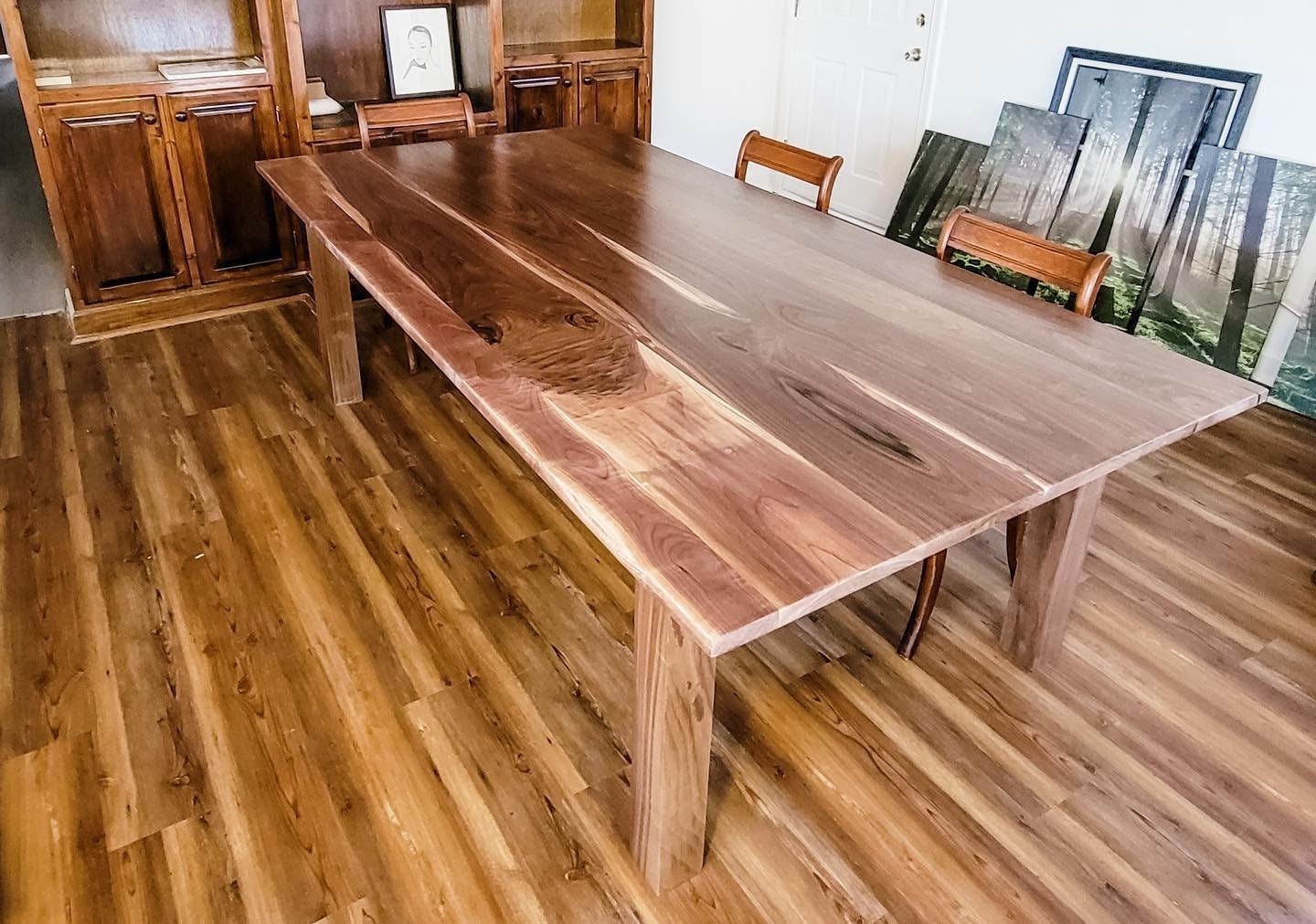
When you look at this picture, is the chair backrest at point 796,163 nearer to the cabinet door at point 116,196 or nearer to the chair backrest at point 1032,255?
the chair backrest at point 1032,255

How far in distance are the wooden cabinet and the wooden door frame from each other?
82cm

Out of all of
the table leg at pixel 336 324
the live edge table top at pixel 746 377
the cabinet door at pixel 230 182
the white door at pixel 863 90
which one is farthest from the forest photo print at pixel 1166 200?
the cabinet door at pixel 230 182

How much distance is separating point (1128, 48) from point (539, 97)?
90.2 inches

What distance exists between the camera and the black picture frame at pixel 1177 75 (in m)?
3.19

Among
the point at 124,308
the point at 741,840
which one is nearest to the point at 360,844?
the point at 741,840

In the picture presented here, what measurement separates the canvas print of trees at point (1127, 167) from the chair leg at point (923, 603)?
6.45ft

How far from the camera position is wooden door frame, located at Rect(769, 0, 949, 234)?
164 inches

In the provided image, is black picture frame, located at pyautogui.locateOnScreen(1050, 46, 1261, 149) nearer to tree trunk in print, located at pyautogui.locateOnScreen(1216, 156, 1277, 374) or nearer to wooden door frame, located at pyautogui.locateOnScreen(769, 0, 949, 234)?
tree trunk in print, located at pyautogui.locateOnScreen(1216, 156, 1277, 374)

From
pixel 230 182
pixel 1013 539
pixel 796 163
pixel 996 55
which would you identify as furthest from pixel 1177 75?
pixel 230 182

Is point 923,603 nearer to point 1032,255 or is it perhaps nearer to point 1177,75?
point 1032,255

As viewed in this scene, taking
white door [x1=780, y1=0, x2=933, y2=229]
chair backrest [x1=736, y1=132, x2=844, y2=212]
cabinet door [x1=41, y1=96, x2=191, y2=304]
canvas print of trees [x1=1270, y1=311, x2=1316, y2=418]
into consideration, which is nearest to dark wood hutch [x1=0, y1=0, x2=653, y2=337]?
cabinet door [x1=41, y1=96, x2=191, y2=304]

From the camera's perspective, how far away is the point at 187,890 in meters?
Answer: 1.55

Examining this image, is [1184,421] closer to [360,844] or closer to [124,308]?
[360,844]

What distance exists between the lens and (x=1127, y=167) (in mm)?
3463
